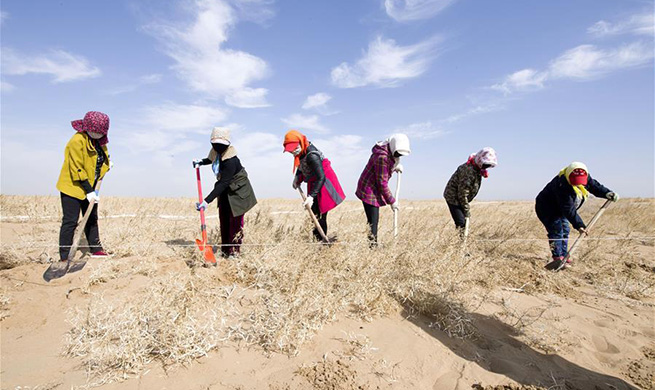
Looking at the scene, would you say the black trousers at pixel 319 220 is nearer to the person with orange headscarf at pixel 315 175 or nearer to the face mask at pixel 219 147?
the person with orange headscarf at pixel 315 175

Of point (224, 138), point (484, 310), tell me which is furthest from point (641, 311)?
point (224, 138)

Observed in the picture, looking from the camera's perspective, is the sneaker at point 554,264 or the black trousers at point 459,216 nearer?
the sneaker at point 554,264

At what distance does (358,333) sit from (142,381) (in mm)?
1370

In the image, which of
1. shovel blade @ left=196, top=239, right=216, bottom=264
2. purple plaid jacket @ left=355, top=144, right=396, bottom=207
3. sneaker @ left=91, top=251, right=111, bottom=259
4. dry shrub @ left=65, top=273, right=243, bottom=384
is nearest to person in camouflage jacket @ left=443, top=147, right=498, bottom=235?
purple plaid jacket @ left=355, top=144, right=396, bottom=207

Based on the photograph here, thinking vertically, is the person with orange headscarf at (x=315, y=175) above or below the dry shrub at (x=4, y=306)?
above

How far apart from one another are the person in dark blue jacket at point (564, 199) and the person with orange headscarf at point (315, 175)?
2.85 metres

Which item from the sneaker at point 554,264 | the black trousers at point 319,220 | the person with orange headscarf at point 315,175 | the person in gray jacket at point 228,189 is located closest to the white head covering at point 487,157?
the sneaker at point 554,264

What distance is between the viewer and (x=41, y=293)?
Result: 119 inches

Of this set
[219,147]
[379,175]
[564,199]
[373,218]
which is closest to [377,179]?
[379,175]

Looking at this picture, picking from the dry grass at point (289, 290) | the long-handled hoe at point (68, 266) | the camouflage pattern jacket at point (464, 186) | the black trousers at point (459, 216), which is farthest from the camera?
the black trousers at point (459, 216)

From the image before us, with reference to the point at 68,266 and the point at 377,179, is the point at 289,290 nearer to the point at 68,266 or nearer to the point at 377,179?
the point at 377,179

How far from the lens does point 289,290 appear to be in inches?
113

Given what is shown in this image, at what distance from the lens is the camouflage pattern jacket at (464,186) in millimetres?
4617

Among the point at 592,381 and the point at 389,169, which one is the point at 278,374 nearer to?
the point at 592,381
